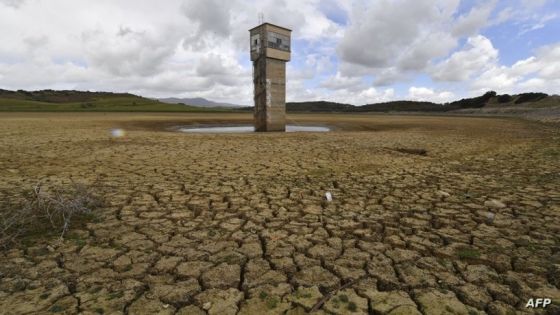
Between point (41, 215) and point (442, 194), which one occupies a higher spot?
point (41, 215)

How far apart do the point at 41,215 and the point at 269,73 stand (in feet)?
47.3

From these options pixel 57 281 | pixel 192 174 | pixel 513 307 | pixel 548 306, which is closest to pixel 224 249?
pixel 57 281

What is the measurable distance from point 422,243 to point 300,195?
186cm

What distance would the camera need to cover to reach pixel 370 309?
2033 millimetres

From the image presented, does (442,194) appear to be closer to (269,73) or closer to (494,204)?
(494,204)

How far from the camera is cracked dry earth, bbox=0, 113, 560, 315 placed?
83.4 inches

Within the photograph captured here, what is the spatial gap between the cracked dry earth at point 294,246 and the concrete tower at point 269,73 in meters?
11.6

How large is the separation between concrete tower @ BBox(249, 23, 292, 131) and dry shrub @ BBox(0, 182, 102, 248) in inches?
535

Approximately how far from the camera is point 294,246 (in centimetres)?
291

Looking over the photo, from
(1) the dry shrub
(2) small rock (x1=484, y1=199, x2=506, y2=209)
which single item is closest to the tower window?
(1) the dry shrub

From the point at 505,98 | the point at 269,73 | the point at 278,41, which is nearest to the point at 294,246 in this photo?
the point at 269,73

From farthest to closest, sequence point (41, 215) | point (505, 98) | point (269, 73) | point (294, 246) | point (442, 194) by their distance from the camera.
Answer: point (505, 98)
point (269, 73)
point (442, 194)
point (41, 215)
point (294, 246)

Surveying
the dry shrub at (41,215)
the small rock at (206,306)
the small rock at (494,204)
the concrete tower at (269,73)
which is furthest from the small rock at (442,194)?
the concrete tower at (269,73)

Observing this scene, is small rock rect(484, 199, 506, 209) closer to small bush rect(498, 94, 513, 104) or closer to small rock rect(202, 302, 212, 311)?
small rock rect(202, 302, 212, 311)
